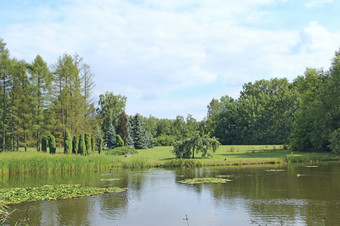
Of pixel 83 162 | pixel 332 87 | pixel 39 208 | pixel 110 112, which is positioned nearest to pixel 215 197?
pixel 39 208

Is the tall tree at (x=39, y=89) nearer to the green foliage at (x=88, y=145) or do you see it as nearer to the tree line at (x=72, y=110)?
the tree line at (x=72, y=110)

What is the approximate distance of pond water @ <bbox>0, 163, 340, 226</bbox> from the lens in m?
12.6

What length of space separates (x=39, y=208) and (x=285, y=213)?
10643 mm

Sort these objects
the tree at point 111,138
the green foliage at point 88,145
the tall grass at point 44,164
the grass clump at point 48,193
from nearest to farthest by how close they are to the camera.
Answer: the grass clump at point 48,193, the tall grass at point 44,164, the green foliage at point 88,145, the tree at point 111,138

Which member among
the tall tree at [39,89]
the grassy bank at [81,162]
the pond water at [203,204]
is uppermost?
the tall tree at [39,89]

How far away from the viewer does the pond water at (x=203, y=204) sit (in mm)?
12555

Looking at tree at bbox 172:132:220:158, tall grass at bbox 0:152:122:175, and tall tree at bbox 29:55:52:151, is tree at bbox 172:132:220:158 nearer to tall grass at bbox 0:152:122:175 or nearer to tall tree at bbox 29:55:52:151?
tall grass at bbox 0:152:122:175

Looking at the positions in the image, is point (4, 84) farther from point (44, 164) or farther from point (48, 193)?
point (48, 193)

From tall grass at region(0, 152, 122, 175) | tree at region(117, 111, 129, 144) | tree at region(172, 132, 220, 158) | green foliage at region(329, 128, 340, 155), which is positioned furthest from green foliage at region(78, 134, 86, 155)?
green foliage at region(329, 128, 340, 155)

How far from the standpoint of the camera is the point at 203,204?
597 inches

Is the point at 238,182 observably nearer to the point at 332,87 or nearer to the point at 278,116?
the point at 332,87

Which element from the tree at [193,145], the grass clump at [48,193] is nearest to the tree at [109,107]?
the tree at [193,145]

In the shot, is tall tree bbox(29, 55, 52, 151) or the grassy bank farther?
tall tree bbox(29, 55, 52, 151)

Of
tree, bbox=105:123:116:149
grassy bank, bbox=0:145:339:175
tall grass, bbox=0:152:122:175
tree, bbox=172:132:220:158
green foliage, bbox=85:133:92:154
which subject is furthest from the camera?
tree, bbox=105:123:116:149
